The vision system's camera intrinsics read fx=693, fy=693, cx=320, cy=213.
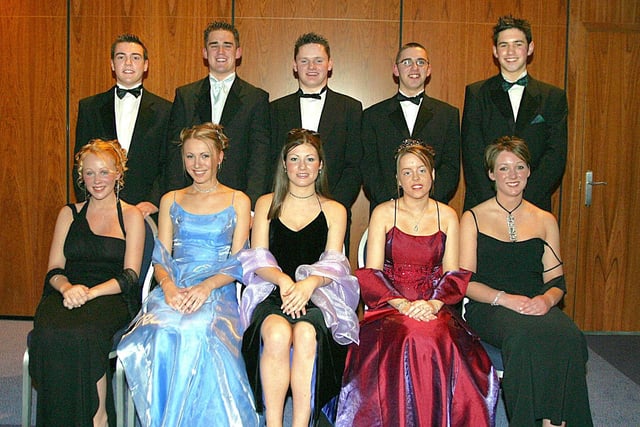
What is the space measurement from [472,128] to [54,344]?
106 inches

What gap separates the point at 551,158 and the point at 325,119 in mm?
1401

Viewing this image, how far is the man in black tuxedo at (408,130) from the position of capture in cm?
427

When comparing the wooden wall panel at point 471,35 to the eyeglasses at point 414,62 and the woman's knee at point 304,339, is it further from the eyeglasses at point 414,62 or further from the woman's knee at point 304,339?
the woman's knee at point 304,339

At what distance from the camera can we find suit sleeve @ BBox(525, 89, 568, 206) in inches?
165

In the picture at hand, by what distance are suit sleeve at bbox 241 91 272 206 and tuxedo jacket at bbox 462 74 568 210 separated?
4.07 ft

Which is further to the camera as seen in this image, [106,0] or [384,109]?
[106,0]

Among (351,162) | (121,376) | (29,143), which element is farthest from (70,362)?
(29,143)

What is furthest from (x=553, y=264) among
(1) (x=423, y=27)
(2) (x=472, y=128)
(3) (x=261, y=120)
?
(1) (x=423, y=27)

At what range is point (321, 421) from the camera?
3447 mm

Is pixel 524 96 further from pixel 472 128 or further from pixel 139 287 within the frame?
pixel 139 287

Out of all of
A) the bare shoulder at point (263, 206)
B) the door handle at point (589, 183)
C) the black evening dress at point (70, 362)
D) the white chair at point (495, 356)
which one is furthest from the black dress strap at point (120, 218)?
the door handle at point (589, 183)

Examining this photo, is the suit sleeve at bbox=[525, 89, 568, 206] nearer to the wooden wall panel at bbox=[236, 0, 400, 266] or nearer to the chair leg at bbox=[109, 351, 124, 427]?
the wooden wall panel at bbox=[236, 0, 400, 266]

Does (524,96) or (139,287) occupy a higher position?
(524,96)

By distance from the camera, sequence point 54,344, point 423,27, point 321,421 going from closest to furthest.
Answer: point 54,344
point 321,421
point 423,27
